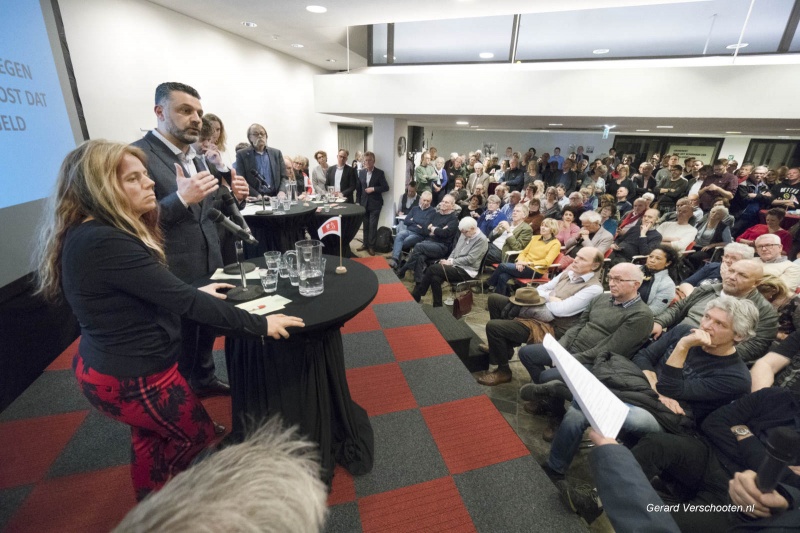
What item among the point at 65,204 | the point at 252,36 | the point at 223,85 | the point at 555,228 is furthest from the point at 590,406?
the point at 252,36

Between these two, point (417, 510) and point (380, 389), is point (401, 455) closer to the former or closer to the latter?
point (417, 510)

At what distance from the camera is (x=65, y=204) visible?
3.52 ft

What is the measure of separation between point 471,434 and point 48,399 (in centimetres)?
Result: 285

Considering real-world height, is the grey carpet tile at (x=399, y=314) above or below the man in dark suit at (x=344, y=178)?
below

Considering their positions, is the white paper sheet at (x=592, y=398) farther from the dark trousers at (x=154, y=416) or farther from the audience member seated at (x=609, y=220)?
the audience member seated at (x=609, y=220)

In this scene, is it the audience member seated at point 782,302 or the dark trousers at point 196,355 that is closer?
the dark trousers at point 196,355

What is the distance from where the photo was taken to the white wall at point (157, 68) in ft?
11.7

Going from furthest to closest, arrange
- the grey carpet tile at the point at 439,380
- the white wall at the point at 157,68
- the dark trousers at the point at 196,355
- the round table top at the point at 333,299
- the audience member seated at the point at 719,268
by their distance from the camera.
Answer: the white wall at the point at 157,68 < the audience member seated at the point at 719,268 < the grey carpet tile at the point at 439,380 < the dark trousers at the point at 196,355 < the round table top at the point at 333,299

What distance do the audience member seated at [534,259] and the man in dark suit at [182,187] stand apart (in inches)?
129

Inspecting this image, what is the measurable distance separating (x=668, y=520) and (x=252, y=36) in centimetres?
730

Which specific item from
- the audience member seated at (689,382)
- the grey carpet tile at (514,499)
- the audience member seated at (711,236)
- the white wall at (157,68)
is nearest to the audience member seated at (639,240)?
the audience member seated at (711,236)

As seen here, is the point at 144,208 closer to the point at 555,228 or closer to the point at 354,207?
the point at 354,207

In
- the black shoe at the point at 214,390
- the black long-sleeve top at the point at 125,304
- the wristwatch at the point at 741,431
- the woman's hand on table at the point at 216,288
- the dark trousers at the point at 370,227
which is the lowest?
the black shoe at the point at 214,390

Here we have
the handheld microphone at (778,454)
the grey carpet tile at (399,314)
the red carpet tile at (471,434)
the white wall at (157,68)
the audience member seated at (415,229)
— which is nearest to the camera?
the handheld microphone at (778,454)
